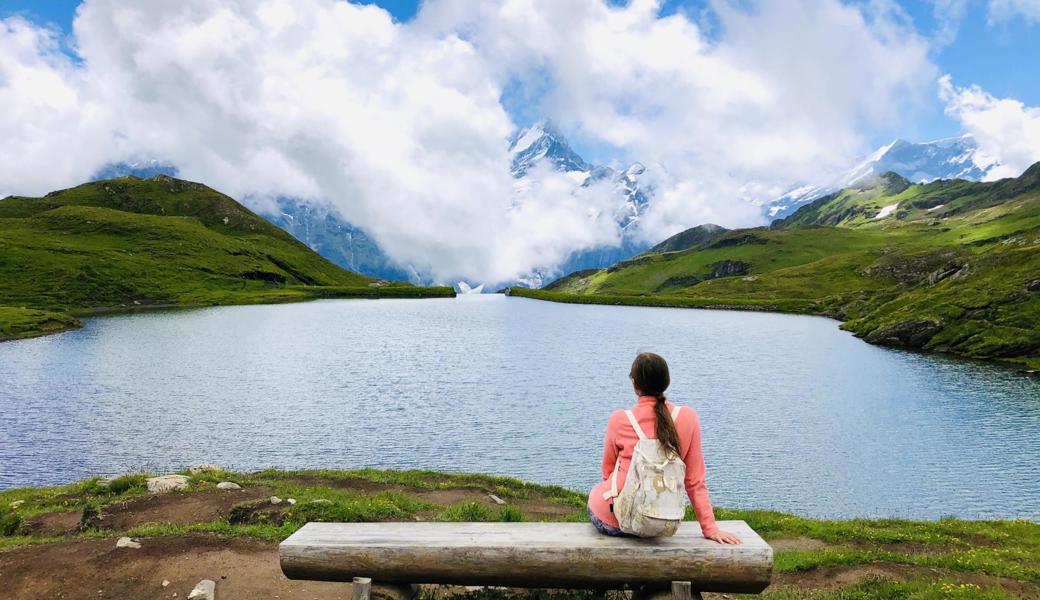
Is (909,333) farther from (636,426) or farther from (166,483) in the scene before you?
(636,426)

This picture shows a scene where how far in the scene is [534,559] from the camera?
10.3 meters

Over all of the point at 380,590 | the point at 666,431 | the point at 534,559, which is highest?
the point at 666,431

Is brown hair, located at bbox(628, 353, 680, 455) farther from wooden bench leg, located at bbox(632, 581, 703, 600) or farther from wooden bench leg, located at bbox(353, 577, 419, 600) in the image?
wooden bench leg, located at bbox(353, 577, 419, 600)

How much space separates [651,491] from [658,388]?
1.74 metres

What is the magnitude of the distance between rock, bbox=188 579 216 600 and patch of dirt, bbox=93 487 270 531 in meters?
8.11

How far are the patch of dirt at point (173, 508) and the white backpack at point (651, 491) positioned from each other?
17031 millimetres

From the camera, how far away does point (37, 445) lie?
44188 millimetres

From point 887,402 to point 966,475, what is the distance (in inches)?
1024

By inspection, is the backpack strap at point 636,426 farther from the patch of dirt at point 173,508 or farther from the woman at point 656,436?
the patch of dirt at point 173,508

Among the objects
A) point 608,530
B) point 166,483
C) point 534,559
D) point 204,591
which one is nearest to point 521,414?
point 166,483

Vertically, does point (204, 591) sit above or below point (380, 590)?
below

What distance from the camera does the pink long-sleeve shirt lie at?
32.3ft

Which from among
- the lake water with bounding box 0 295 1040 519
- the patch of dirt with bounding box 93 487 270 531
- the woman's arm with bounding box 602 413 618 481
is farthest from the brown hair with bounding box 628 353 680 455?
the lake water with bounding box 0 295 1040 519

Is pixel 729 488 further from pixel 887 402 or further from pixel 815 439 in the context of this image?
pixel 887 402
